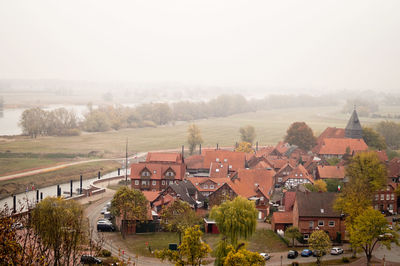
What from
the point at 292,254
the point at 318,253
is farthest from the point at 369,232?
the point at 292,254

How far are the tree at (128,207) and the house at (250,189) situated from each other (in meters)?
9.46

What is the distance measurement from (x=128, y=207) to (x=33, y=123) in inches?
3157

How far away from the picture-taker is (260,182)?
57.1 meters

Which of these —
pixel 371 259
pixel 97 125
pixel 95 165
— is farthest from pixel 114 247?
pixel 97 125

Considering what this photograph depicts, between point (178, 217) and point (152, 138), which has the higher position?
point (152, 138)

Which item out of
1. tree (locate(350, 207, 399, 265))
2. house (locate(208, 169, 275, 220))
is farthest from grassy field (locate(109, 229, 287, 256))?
house (locate(208, 169, 275, 220))

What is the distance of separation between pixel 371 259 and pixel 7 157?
Answer: 2669 inches

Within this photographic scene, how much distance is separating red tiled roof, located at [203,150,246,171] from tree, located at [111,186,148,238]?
25470 mm

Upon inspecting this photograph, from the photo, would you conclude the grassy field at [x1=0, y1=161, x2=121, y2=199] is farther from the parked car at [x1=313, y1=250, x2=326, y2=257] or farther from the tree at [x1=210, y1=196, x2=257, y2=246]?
the parked car at [x1=313, y1=250, x2=326, y2=257]

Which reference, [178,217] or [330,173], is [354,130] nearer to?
[330,173]

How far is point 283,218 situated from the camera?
45812mm

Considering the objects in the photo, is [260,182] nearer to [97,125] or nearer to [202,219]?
[202,219]

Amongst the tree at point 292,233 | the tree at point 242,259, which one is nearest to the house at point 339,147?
the tree at point 292,233

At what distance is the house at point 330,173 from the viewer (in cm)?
6377
